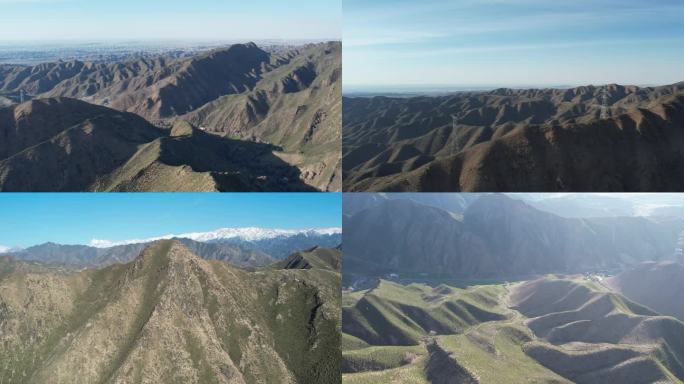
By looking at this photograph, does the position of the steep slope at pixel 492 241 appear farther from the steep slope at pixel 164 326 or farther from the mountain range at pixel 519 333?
the steep slope at pixel 164 326

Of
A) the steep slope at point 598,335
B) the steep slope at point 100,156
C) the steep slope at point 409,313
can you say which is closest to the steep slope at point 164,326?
the steep slope at point 409,313

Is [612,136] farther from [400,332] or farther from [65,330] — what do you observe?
[65,330]

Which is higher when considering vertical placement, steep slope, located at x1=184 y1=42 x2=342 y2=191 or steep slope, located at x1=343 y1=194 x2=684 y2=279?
steep slope, located at x1=184 y1=42 x2=342 y2=191

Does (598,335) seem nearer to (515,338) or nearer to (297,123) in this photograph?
(515,338)

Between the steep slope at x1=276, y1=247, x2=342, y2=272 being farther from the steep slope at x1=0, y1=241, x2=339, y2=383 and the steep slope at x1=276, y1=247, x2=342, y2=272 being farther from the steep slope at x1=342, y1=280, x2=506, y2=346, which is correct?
the steep slope at x1=0, y1=241, x2=339, y2=383

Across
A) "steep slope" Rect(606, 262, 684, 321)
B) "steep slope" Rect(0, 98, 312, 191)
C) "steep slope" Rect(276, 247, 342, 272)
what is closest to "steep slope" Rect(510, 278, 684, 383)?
"steep slope" Rect(606, 262, 684, 321)

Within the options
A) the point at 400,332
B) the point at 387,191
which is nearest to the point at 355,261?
the point at 387,191

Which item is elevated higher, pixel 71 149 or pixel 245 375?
pixel 71 149
